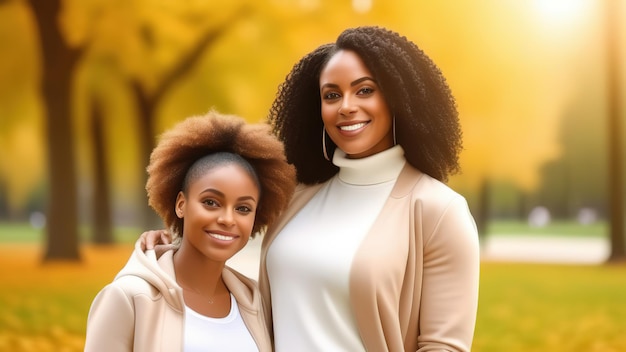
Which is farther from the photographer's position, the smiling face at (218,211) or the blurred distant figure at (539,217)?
the blurred distant figure at (539,217)

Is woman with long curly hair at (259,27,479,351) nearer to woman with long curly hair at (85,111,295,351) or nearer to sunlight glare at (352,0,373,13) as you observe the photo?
woman with long curly hair at (85,111,295,351)

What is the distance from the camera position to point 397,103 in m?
2.52

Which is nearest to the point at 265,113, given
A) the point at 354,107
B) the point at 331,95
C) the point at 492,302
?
the point at 492,302

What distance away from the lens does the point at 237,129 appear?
2.40 metres

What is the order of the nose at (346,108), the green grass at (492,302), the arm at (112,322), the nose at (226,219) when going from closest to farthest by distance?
the arm at (112,322), the nose at (226,219), the nose at (346,108), the green grass at (492,302)

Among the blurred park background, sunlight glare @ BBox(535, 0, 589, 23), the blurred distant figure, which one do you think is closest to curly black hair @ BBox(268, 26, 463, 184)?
the blurred park background

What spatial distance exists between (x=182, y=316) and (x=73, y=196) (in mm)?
5317

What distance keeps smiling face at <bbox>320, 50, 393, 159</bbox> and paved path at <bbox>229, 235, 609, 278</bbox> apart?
5.69m

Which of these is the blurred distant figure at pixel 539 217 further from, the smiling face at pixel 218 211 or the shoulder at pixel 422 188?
the smiling face at pixel 218 211

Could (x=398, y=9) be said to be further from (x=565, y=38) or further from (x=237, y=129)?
(x=237, y=129)

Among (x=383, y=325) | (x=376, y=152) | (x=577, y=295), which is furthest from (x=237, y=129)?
(x=577, y=295)

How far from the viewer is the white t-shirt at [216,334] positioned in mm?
2164

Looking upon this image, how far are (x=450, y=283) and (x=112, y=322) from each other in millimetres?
944

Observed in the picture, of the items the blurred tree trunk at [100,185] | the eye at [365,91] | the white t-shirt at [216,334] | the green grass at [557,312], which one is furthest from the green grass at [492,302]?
the eye at [365,91]
